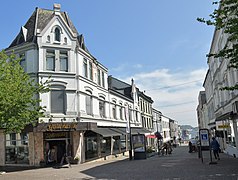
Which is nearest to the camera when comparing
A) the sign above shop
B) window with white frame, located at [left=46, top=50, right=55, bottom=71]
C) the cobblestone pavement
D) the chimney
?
the cobblestone pavement

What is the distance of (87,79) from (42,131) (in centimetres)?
672

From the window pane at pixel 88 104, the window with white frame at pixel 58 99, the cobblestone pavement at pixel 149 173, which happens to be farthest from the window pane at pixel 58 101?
the cobblestone pavement at pixel 149 173

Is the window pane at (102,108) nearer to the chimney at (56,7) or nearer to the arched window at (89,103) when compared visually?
the arched window at (89,103)

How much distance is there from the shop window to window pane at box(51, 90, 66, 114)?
3299mm

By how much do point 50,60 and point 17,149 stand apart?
815cm

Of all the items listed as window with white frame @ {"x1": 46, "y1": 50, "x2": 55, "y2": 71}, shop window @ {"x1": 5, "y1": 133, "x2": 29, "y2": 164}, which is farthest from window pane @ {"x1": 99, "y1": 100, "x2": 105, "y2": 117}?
shop window @ {"x1": 5, "y1": 133, "x2": 29, "y2": 164}

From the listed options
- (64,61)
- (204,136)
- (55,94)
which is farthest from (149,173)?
(64,61)

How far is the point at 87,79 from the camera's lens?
24766 millimetres

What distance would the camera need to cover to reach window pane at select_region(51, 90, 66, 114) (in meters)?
21.6

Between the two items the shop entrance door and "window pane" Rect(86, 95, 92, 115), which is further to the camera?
"window pane" Rect(86, 95, 92, 115)

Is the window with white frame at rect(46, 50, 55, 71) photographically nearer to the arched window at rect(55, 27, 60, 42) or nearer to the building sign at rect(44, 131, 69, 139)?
the arched window at rect(55, 27, 60, 42)

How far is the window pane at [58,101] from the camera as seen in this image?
21.6 m

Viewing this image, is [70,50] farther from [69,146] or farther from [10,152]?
[10,152]

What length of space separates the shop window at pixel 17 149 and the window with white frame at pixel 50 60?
595 cm
